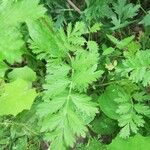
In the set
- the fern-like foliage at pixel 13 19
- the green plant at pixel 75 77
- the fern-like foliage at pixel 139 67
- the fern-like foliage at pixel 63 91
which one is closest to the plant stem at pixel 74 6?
the green plant at pixel 75 77

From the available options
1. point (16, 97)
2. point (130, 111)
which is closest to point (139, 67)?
point (130, 111)

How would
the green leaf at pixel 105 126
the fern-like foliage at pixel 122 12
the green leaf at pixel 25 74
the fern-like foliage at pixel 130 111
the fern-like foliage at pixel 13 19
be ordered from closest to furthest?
the fern-like foliage at pixel 13 19 < the fern-like foliage at pixel 130 111 < the fern-like foliage at pixel 122 12 < the green leaf at pixel 105 126 < the green leaf at pixel 25 74

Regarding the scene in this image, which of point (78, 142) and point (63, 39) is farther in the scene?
point (78, 142)

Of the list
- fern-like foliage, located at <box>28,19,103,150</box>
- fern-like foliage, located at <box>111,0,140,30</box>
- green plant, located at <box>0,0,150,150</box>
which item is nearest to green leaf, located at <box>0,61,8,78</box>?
green plant, located at <box>0,0,150,150</box>

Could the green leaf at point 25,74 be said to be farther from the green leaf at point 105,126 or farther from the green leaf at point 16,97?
the green leaf at point 105,126

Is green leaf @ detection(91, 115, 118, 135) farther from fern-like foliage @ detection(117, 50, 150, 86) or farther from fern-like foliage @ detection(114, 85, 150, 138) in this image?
fern-like foliage @ detection(117, 50, 150, 86)

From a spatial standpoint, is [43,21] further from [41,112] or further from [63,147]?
[63,147]

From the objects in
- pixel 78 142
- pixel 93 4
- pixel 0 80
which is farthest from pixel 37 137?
pixel 93 4
